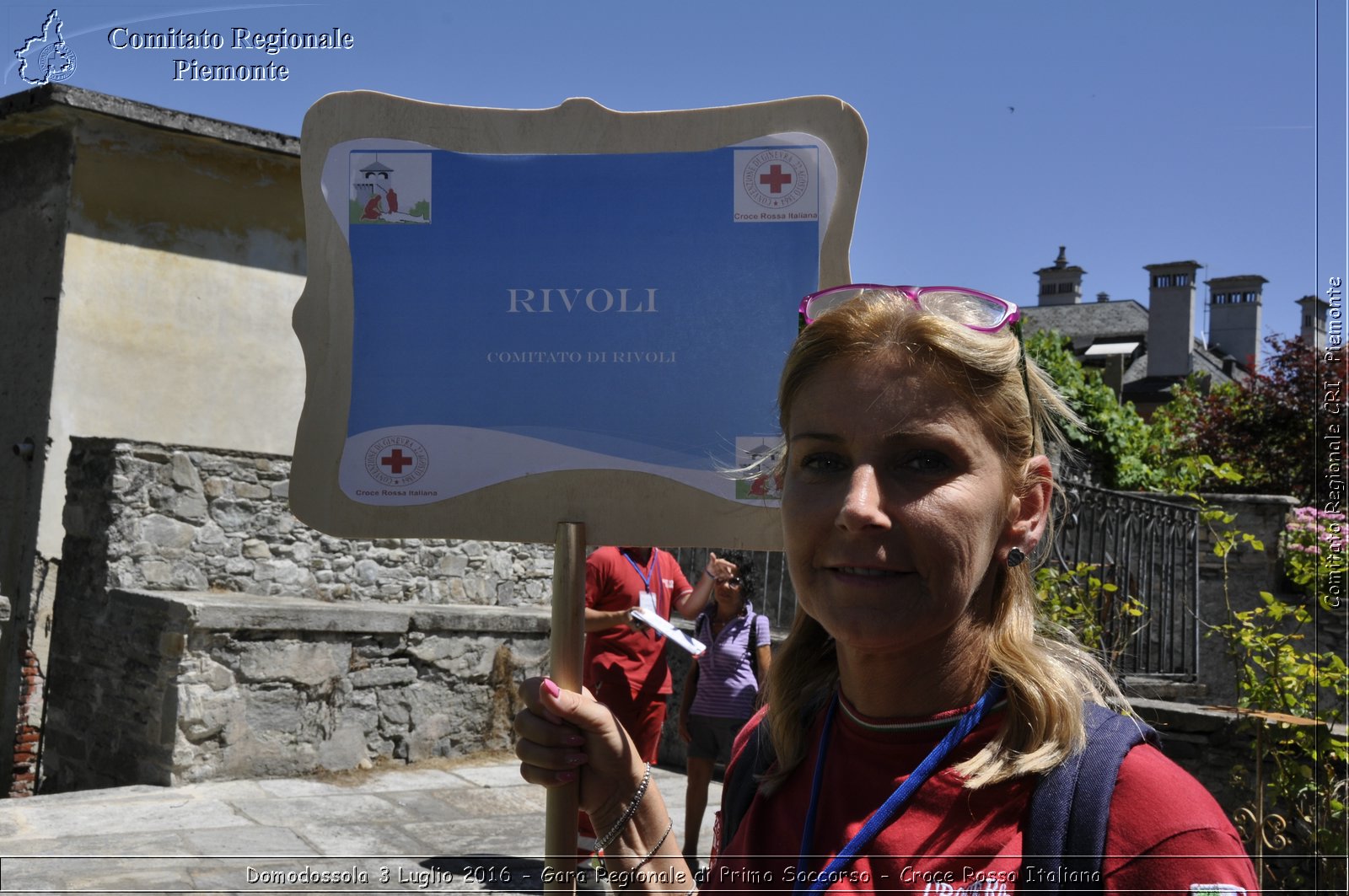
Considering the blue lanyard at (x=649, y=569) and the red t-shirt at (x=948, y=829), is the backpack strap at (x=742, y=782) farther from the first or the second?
the blue lanyard at (x=649, y=569)

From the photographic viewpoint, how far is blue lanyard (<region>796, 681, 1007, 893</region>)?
1.38 metres

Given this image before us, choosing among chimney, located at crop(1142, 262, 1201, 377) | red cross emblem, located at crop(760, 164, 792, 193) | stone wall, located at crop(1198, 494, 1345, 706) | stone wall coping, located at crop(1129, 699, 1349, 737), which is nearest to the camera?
red cross emblem, located at crop(760, 164, 792, 193)

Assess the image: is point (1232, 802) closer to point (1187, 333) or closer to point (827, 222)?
point (827, 222)

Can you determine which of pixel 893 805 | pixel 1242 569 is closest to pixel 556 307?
pixel 893 805

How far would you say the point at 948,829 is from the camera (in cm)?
135

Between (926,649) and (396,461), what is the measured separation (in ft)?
3.33

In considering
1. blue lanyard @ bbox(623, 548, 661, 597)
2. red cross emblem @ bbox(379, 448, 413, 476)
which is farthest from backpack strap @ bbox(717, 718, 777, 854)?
blue lanyard @ bbox(623, 548, 661, 597)

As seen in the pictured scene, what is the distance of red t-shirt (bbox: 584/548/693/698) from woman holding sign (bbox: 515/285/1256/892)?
153 inches

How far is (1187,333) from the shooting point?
3341 cm

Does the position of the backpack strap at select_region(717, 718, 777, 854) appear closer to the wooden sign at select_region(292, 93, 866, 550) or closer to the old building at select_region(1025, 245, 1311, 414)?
the wooden sign at select_region(292, 93, 866, 550)

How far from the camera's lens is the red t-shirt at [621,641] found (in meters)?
5.49

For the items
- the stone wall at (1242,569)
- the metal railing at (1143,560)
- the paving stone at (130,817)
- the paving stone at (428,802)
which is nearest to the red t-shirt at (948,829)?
the paving stone at (130,817)

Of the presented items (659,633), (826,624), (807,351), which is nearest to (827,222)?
(807,351)

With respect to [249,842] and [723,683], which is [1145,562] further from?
[249,842]
